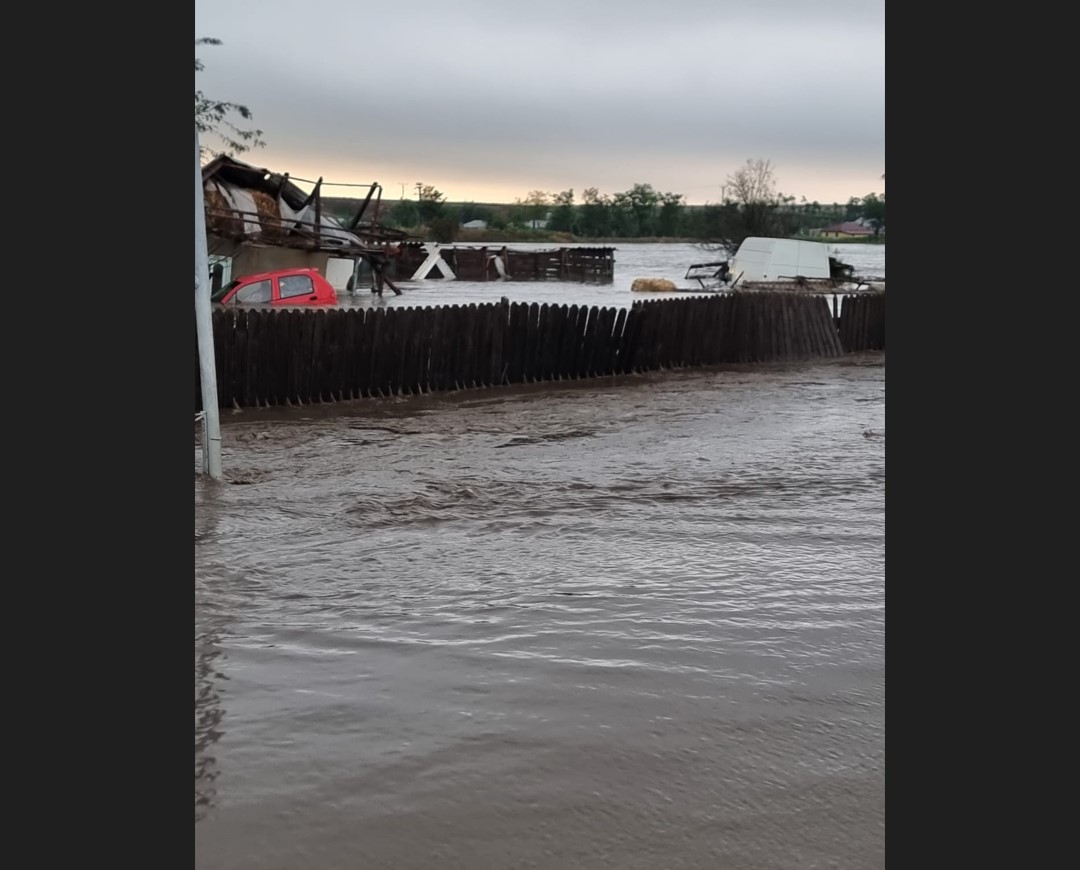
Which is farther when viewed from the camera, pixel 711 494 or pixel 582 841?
pixel 711 494

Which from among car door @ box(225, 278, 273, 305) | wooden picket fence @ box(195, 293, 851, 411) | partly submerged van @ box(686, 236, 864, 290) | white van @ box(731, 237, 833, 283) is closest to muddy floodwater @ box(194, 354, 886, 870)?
wooden picket fence @ box(195, 293, 851, 411)

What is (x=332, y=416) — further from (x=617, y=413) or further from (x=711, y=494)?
(x=711, y=494)

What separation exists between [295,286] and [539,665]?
61.4 ft

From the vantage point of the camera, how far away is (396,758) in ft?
12.4

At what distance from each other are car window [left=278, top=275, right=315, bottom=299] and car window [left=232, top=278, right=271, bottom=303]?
1.10ft

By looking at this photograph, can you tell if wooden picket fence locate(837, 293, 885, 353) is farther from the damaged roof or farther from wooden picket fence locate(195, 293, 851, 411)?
the damaged roof

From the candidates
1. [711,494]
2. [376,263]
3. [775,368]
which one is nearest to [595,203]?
[376,263]

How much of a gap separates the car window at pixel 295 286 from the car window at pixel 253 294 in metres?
0.34

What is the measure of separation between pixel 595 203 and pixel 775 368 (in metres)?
131

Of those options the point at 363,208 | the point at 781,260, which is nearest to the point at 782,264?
the point at 781,260

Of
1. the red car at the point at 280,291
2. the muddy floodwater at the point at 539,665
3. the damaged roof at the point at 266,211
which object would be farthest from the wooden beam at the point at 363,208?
the muddy floodwater at the point at 539,665

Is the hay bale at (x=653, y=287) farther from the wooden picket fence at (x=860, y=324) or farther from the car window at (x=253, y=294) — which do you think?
the car window at (x=253, y=294)

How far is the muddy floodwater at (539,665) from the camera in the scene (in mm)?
3346

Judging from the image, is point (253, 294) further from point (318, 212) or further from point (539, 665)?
point (539, 665)
